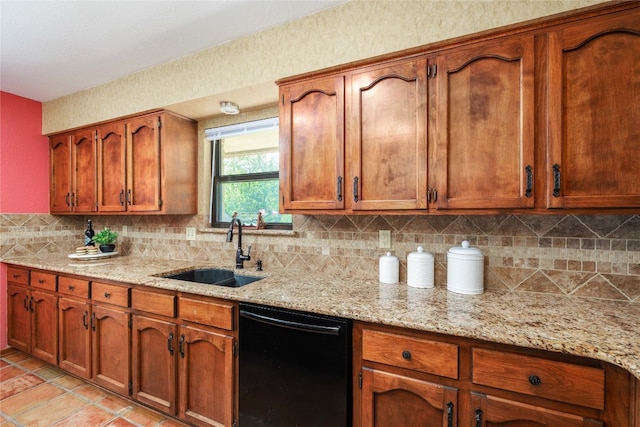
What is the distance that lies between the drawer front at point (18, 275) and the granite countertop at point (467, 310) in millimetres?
1242

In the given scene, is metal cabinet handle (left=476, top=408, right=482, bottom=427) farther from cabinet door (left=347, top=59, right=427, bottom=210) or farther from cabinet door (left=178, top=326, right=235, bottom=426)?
cabinet door (left=178, top=326, right=235, bottom=426)

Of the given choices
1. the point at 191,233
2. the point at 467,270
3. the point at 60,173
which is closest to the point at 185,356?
the point at 191,233

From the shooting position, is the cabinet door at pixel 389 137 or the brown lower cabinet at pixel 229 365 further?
the cabinet door at pixel 389 137

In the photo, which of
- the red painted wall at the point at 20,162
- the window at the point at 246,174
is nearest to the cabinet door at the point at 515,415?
the window at the point at 246,174

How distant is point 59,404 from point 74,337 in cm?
45

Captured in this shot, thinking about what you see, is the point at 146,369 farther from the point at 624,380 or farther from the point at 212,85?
the point at 624,380

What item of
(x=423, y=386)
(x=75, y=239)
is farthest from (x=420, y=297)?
(x=75, y=239)

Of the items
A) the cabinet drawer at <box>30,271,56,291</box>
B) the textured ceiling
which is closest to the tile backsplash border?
the cabinet drawer at <box>30,271,56,291</box>

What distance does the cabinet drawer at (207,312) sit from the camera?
162cm

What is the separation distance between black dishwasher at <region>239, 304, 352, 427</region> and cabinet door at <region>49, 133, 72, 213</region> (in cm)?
271

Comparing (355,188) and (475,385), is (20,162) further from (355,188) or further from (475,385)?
(475,385)

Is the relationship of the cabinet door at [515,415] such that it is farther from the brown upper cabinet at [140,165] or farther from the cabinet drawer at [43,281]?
the cabinet drawer at [43,281]

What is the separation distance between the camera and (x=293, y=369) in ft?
4.73

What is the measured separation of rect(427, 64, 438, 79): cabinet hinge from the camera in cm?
148
